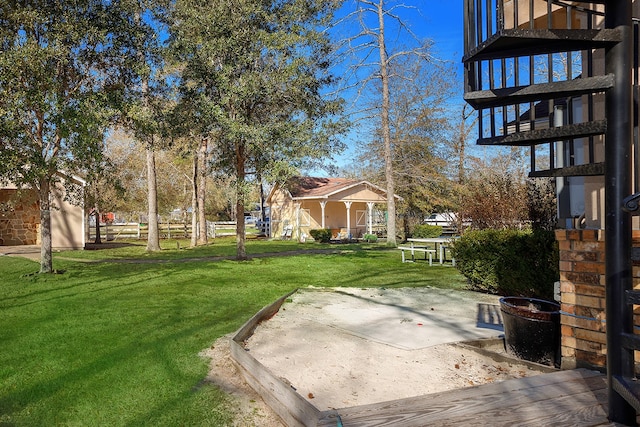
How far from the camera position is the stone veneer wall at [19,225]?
20.9m

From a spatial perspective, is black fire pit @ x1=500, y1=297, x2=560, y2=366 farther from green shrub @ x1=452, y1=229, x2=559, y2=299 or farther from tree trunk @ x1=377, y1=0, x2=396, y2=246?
tree trunk @ x1=377, y1=0, x2=396, y2=246

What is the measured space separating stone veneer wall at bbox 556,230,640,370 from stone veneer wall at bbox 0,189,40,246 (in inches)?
928

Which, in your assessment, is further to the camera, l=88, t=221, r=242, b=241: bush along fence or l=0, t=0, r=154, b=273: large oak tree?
l=88, t=221, r=242, b=241: bush along fence

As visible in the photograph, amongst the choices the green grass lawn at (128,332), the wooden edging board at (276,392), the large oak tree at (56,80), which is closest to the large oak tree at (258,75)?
the large oak tree at (56,80)

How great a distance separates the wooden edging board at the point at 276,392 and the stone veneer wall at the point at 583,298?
199 centimetres

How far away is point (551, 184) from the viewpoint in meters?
10.8

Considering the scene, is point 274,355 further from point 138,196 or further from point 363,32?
point 138,196

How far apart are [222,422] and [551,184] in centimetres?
1042

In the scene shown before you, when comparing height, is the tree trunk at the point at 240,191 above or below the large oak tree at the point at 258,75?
below

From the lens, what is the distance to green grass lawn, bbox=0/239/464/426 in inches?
129

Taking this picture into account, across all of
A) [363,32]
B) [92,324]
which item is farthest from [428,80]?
[92,324]

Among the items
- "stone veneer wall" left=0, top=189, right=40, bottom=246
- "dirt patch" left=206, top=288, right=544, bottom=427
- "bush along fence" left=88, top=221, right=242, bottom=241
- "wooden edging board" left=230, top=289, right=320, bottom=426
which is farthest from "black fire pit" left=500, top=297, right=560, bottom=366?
"bush along fence" left=88, top=221, right=242, bottom=241

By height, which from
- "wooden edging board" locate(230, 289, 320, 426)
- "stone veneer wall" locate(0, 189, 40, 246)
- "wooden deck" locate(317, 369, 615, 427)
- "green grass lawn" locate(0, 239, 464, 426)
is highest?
"stone veneer wall" locate(0, 189, 40, 246)

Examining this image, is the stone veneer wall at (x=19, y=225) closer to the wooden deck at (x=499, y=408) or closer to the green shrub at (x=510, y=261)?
the green shrub at (x=510, y=261)
